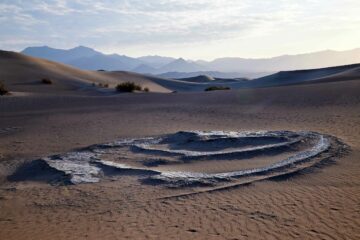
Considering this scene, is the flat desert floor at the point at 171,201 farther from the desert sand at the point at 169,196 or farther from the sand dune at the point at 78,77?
the sand dune at the point at 78,77

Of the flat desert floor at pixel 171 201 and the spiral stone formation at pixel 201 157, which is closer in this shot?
the flat desert floor at pixel 171 201

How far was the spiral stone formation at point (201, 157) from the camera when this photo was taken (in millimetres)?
9992

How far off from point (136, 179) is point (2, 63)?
4780 cm

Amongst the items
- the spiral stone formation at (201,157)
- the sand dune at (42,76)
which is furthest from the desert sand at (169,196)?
the sand dune at (42,76)

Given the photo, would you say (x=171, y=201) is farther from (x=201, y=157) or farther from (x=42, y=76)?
(x=42, y=76)

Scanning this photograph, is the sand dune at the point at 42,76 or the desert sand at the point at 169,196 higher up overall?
the sand dune at the point at 42,76

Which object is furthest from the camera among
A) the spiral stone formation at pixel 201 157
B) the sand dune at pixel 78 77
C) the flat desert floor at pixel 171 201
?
the sand dune at pixel 78 77

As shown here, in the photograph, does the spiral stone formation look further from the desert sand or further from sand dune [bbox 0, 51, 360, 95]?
sand dune [bbox 0, 51, 360, 95]

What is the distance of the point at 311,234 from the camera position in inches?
256

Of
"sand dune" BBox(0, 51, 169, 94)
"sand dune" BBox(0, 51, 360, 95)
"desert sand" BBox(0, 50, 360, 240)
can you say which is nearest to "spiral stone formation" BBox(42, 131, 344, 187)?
"desert sand" BBox(0, 50, 360, 240)

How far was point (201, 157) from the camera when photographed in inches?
461

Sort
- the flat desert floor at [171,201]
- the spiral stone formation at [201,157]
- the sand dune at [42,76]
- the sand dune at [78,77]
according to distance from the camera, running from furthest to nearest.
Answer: the sand dune at [42,76] < the sand dune at [78,77] < the spiral stone formation at [201,157] < the flat desert floor at [171,201]

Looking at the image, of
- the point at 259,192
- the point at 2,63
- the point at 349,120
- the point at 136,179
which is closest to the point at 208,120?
the point at 349,120

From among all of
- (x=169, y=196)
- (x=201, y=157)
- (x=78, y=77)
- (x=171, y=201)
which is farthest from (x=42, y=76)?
(x=171, y=201)
